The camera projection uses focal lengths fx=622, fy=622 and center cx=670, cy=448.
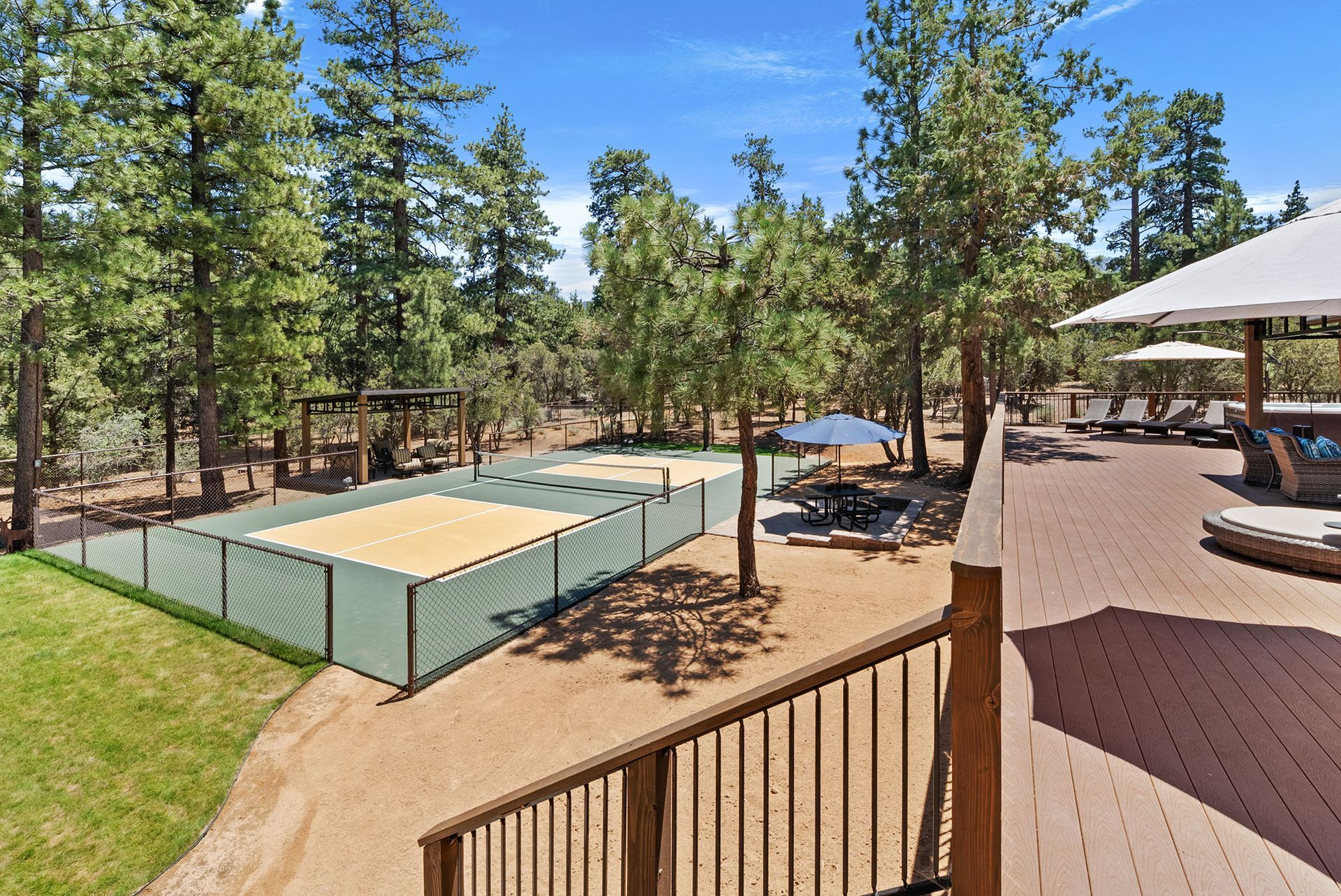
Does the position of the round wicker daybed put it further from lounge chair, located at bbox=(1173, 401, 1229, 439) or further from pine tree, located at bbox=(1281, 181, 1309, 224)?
pine tree, located at bbox=(1281, 181, 1309, 224)

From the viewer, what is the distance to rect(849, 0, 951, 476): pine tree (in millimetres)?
16406

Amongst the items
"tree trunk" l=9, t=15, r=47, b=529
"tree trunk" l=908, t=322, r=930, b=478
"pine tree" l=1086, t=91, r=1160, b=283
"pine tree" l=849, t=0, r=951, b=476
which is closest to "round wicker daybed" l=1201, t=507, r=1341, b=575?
"pine tree" l=849, t=0, r=951, b=476

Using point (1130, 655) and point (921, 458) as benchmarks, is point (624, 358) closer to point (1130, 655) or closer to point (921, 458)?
point (1130, 655)

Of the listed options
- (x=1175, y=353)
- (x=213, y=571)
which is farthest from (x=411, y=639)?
(x=1175, y=353)

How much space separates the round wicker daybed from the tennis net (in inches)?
470

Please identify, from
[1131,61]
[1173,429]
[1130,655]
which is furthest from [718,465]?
[1130,655]

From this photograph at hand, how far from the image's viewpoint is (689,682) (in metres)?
6.53

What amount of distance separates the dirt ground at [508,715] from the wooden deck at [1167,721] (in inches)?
64.8

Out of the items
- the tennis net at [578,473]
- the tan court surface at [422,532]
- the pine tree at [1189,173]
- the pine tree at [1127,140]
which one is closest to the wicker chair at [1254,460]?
the pine tree at [1127,140]

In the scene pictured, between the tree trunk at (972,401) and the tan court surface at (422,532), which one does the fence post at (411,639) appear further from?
the tree trunk at (972,401)

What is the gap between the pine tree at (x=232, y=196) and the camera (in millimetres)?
13984

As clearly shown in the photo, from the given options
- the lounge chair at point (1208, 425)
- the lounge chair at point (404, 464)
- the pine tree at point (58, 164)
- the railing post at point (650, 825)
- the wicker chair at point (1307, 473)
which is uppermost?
the pine tree at point (58, 164)

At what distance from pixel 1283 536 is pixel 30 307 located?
1916 centimetres

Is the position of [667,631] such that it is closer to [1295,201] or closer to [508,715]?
[508,715]
